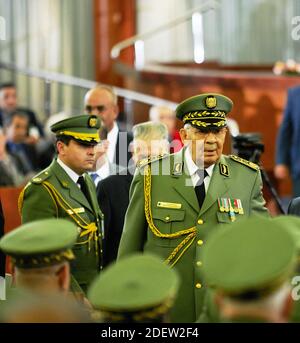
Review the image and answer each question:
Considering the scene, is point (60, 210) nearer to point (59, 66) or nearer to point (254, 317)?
point (254, 317)

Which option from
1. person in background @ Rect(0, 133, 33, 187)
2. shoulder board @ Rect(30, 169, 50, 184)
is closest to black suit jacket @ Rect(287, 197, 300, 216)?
shoulder board @ Rect(30, 169, 50, 184)

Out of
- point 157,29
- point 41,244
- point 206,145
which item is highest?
point 157,29

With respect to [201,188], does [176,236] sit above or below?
below

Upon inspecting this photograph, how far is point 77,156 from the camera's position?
4391mm

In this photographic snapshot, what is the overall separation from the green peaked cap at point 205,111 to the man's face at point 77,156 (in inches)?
20.4

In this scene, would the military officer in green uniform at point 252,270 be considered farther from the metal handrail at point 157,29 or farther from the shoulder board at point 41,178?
the metal handrail at point 157,29

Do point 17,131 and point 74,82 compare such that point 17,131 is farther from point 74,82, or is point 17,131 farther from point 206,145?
point 206,145

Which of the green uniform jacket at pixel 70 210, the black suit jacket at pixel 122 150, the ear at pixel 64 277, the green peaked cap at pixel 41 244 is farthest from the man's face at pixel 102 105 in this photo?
the ear at pixel 64 277

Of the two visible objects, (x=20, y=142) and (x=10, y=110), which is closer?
(x=20, y=142)

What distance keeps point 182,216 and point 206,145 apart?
0.33 m

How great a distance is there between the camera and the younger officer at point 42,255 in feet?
8.76

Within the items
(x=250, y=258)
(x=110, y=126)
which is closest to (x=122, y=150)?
(x=110, y=126)

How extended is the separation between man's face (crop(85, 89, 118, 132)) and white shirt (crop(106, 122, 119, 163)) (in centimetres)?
7
